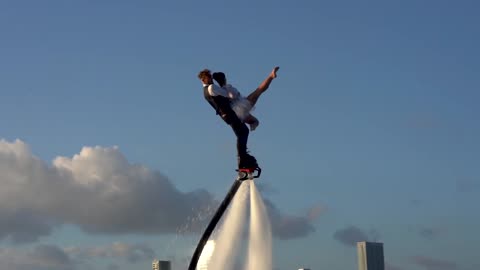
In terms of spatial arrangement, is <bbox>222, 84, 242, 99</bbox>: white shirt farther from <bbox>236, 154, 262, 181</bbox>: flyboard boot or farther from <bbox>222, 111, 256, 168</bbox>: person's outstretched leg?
<bbox>236, 154, 262, 181</bbox>: flyboard boot

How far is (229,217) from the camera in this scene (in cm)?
2925

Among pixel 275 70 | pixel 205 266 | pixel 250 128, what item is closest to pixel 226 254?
pixel 205 266

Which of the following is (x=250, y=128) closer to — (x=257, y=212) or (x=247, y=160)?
(x=247, y=160)

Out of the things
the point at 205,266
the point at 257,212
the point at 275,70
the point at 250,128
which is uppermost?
the point at 275,70

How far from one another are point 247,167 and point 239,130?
4.65 feet

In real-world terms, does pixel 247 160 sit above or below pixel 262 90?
below

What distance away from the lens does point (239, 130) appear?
27.9m

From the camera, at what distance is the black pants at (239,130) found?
27.8 metres

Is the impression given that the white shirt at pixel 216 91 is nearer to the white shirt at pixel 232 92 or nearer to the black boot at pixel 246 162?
the white shirt at pixel 232 92

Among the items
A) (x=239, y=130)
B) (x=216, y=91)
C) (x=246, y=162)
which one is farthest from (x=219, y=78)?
(x=246, y=162)

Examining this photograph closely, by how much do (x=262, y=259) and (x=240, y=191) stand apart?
332 cm

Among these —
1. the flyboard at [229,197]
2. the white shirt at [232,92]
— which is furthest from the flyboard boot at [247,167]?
the white shirt at [232,92]

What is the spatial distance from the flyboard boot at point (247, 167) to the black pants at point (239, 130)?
19cm

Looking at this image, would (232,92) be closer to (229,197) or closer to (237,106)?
(237,106)
